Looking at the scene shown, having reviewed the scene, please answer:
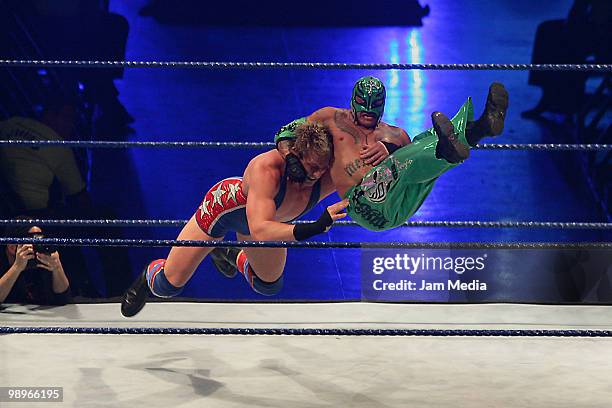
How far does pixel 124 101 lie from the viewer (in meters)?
4.64

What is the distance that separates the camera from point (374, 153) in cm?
294

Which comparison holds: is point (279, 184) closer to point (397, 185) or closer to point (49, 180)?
point (397, 185)

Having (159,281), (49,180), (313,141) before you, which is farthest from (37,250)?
(313,141)

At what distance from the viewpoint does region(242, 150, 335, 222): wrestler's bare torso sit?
9.93 ft

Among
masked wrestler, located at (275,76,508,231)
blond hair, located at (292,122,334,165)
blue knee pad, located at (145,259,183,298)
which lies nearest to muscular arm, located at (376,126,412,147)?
masked wrestler, located at (275,76,508,231)

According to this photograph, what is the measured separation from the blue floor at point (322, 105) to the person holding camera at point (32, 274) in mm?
371

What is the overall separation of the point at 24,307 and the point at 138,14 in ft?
5.02

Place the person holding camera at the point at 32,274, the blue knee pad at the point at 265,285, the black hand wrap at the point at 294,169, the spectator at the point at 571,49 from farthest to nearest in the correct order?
1. the spectator at the point at 571,49
2. the person holding camera at the point at 32,274
3. the blue knee pad at the point at 265,285
4. the black hand wrap at the point at 294,169

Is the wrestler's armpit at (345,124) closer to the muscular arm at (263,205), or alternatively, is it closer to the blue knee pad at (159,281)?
the muscular arm at (263,205)

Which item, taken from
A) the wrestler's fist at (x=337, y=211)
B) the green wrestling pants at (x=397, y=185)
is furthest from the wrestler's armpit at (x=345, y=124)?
the wrestler's fist at (x=337, y=211)

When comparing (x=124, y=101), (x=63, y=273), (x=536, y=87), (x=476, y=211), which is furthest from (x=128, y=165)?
(x=536, y=87)

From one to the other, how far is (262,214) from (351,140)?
0.36 metres

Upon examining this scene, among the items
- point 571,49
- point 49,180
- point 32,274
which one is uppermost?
point 571,49

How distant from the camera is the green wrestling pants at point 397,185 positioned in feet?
8.94
